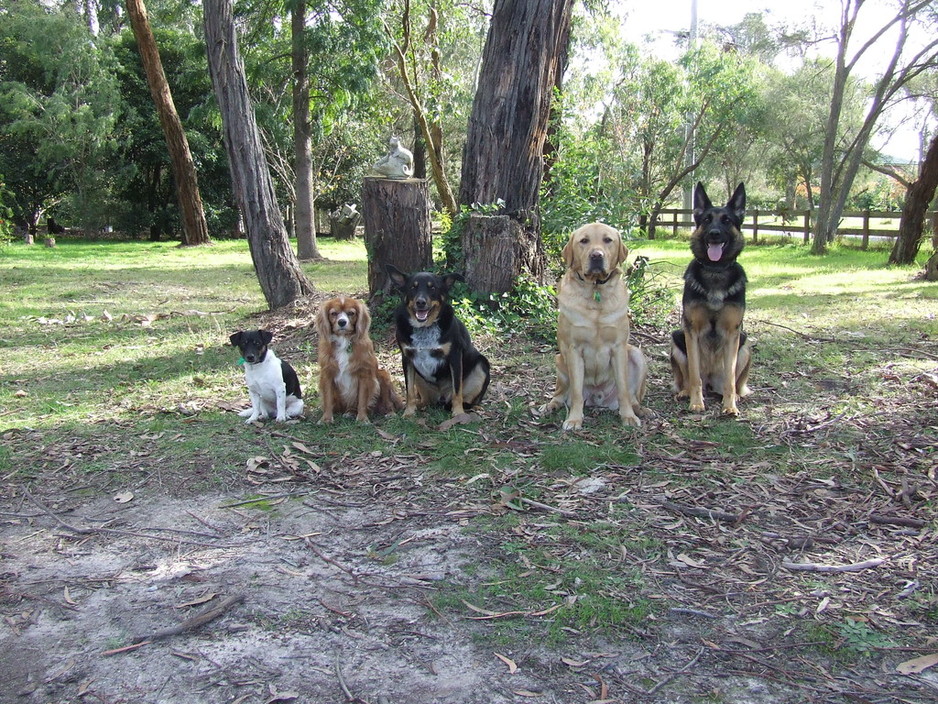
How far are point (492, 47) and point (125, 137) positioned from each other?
76.6 feet

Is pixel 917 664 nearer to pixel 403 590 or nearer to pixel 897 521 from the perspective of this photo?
pixel 897 521

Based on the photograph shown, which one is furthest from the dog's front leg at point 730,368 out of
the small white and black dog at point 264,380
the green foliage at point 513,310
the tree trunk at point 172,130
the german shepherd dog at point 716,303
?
the tree trunk at point 172,130

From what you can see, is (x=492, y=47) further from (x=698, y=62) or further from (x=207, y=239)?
(x=698, y=62)

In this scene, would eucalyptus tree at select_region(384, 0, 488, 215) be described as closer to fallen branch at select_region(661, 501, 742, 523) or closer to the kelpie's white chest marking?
the kelpie's white chest marking

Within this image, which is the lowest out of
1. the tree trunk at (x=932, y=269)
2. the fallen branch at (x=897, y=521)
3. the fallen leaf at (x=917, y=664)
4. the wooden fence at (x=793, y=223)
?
the fallen leaf at (x=917, y=664)

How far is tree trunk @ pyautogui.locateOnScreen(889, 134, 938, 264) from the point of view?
51.3 feet

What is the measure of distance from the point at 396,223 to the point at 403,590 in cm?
553

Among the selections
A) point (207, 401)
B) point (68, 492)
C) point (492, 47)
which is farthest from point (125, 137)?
point (68, 492)

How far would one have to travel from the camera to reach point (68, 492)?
14.9 ft

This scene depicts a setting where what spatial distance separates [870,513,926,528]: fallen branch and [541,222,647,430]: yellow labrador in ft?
6.44

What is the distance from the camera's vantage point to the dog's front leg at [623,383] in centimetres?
571

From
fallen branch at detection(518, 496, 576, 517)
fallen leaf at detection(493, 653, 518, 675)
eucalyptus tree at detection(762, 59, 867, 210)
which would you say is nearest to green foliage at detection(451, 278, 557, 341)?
fallen branch at detection(518, 496, 576, 517)

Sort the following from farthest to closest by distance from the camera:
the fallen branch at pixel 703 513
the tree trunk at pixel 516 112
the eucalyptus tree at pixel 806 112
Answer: the eucalyptus tree at pixel 806 112, the tree trunk at pixel 516 112, the fallen branch at pixel 703 513

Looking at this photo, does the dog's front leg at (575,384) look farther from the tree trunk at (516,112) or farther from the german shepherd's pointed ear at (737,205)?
the tree trunk at (516,112)
